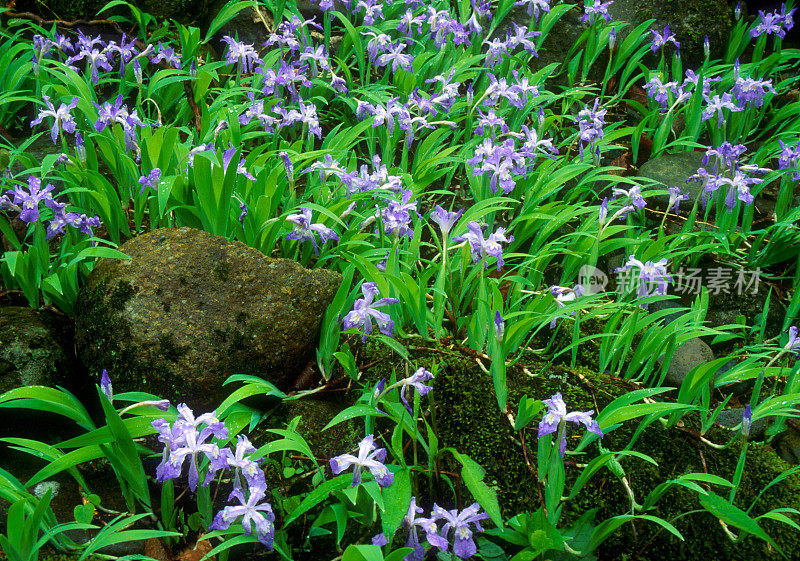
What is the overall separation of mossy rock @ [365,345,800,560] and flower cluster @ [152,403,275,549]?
619mm

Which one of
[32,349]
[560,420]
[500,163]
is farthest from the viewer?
[500,163]

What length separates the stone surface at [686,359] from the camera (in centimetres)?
249

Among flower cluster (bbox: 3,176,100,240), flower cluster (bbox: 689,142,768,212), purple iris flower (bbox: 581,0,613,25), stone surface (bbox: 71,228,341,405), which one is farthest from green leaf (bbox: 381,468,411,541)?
purple iris flower (bbox: 581,0,613,25)

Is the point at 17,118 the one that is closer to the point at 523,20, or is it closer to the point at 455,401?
the point at 455,401

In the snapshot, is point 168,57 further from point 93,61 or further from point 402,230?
point 402,230

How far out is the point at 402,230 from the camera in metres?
2.39

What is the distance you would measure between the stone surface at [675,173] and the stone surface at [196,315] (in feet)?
6.75

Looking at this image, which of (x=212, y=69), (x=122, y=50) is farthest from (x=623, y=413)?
(x=122, y=50)

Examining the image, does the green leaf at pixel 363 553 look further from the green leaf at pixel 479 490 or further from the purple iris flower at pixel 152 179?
the purple iris flower at pixel 152 179

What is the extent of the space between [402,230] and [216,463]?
1181 mm

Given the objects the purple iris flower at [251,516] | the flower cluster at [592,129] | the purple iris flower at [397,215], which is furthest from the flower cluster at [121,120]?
the flower cluster at [592,129]

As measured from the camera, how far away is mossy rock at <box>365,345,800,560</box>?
6.30 ft

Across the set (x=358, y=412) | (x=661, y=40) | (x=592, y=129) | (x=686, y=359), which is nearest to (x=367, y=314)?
(x=358, y=412)

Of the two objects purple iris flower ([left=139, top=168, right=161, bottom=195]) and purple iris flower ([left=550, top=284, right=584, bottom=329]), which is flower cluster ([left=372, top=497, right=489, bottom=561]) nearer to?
purple iris flower ([left=550, top=284, right=584, bottom=329])
